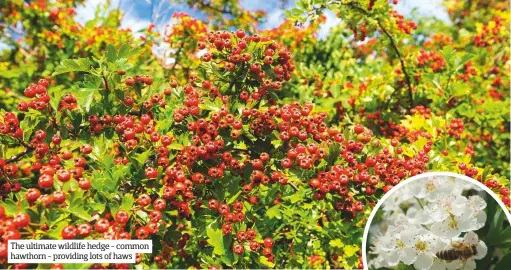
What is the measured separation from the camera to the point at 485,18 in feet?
37.1

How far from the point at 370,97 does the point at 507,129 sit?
2149mm

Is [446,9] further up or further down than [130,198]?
further up

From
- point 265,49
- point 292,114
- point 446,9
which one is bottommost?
point 292,114

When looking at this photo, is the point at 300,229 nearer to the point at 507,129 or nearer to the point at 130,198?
the point at 130,198

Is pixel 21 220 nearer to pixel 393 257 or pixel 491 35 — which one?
pixel 393 257

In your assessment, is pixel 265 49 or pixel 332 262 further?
pixel 332 262

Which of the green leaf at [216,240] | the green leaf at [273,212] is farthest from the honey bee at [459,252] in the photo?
the green leaf at [216,240]

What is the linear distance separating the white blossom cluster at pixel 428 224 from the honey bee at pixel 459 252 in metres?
0.01

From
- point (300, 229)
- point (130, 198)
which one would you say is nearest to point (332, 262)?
point (300, 229)

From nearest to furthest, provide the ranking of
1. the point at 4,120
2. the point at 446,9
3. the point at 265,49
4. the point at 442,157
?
the point at 4,120 → the point at 265,49 → the point at 442,157 → the point at 446,9

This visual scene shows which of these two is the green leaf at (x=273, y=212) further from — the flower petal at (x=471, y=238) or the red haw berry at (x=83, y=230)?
the red haw berry at (x=83, y=230)

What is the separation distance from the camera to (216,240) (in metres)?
2.50

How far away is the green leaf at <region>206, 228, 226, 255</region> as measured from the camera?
8.11 feet

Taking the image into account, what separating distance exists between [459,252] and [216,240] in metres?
1.25
